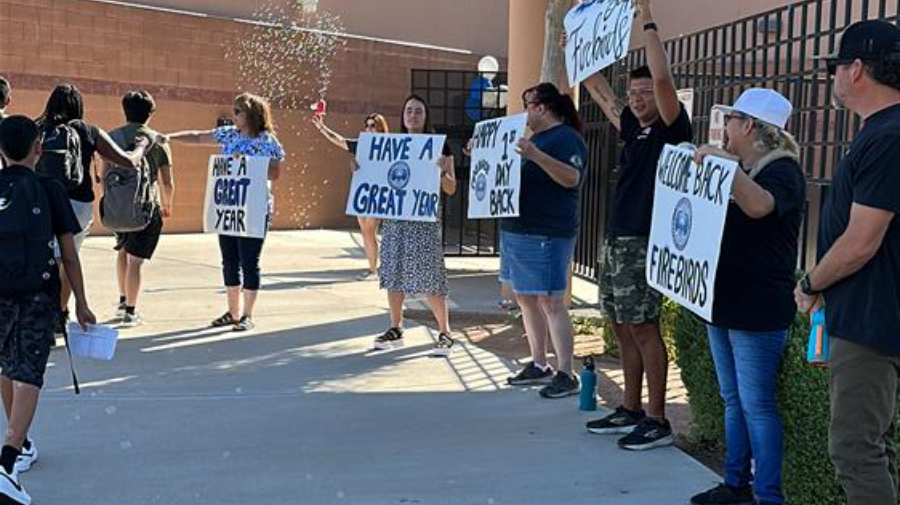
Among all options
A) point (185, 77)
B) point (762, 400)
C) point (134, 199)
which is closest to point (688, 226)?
point (762, 400)

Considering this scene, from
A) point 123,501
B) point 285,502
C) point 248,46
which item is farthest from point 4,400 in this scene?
point 248,46

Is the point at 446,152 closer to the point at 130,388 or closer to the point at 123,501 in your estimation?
the point at 130,388

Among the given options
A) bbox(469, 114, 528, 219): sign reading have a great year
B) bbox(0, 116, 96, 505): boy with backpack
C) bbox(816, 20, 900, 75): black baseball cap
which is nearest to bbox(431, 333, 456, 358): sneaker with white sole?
bbox(469, 114, 528, 219): sign reading have a great year

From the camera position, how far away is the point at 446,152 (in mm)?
7789

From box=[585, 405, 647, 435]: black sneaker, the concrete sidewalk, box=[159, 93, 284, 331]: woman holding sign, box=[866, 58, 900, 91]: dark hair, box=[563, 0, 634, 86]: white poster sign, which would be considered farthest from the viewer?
box=[159, 93, 284, 331]: woman holding sign

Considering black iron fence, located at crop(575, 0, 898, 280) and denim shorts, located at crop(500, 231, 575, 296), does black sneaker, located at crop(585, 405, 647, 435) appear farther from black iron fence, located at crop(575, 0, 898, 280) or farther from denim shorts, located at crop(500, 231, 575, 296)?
black iron fence, located at crop(575, 0, 898, 280)

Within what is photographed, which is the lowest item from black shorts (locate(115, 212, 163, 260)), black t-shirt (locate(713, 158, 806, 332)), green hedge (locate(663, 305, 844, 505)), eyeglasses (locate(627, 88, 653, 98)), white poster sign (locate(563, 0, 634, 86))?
green hedge (locate(663, 305, 844, 505))

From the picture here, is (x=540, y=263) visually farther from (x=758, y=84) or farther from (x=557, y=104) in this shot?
(x=758, y=84)

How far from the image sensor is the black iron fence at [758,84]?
572 centimetres

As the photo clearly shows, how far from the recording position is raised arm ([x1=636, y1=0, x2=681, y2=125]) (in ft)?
16.1

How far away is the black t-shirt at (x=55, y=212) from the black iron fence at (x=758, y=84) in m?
3.60

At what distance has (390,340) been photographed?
801 cm

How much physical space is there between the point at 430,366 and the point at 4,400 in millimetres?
3264

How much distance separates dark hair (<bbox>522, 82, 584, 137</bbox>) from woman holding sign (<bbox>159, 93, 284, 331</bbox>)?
2.83 metres
